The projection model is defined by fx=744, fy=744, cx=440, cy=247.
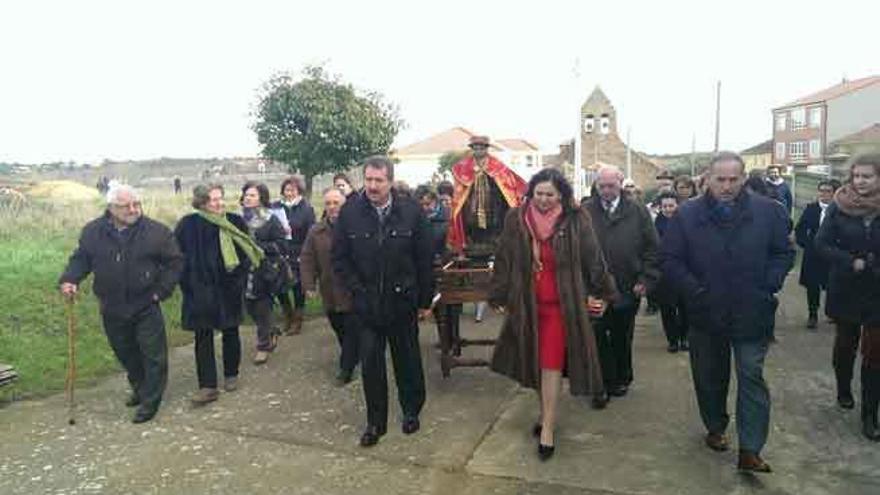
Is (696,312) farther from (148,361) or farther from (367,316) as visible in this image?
(148,361)

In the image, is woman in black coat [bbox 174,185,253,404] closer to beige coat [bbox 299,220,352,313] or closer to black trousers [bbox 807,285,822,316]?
beige coat [bbox 299,220,352,313]

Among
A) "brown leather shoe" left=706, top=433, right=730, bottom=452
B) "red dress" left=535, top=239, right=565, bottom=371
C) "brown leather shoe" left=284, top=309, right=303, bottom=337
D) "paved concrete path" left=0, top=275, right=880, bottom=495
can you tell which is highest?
"red dress" left=535, top=239, right=565, bottom=371

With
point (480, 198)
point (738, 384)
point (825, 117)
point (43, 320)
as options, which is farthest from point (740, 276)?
point (825, 117)

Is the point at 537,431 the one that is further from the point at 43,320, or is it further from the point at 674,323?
the point at 43,320

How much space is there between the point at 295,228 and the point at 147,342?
2.89 m

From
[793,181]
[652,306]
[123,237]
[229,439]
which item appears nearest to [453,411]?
[229,439]

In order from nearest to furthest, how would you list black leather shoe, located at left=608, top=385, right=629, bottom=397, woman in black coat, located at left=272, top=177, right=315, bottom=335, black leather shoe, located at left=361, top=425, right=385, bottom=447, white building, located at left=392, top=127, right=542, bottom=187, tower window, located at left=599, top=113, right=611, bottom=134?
black leather shoe, located at left=361, top=425, right=385, bottom=447 < black leather shoe, located at left=608, top=385, right=629, bottom=397 < woman in black coat, located at left=272, top=177, right=315, bottom=335 < tower window, located at left=599, top=113, right=611, bottom=134 < white building, located at left=392, top=127, right=542, bottom=187

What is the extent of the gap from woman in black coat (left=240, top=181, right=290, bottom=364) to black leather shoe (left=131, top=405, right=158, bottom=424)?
1531mm

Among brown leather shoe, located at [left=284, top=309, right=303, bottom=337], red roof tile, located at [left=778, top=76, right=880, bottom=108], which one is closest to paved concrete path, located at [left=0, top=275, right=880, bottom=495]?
brown leather shoe, located at [left=284, top=309, right=303, bottom=337]

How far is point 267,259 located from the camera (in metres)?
7.00

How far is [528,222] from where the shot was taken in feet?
15.2

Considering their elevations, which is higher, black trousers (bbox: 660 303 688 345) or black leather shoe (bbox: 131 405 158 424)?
black trousers (bbox: 660 303 688 345)

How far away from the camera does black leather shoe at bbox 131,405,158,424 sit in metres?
A: 5.51

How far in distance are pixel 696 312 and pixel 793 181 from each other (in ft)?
51.8
